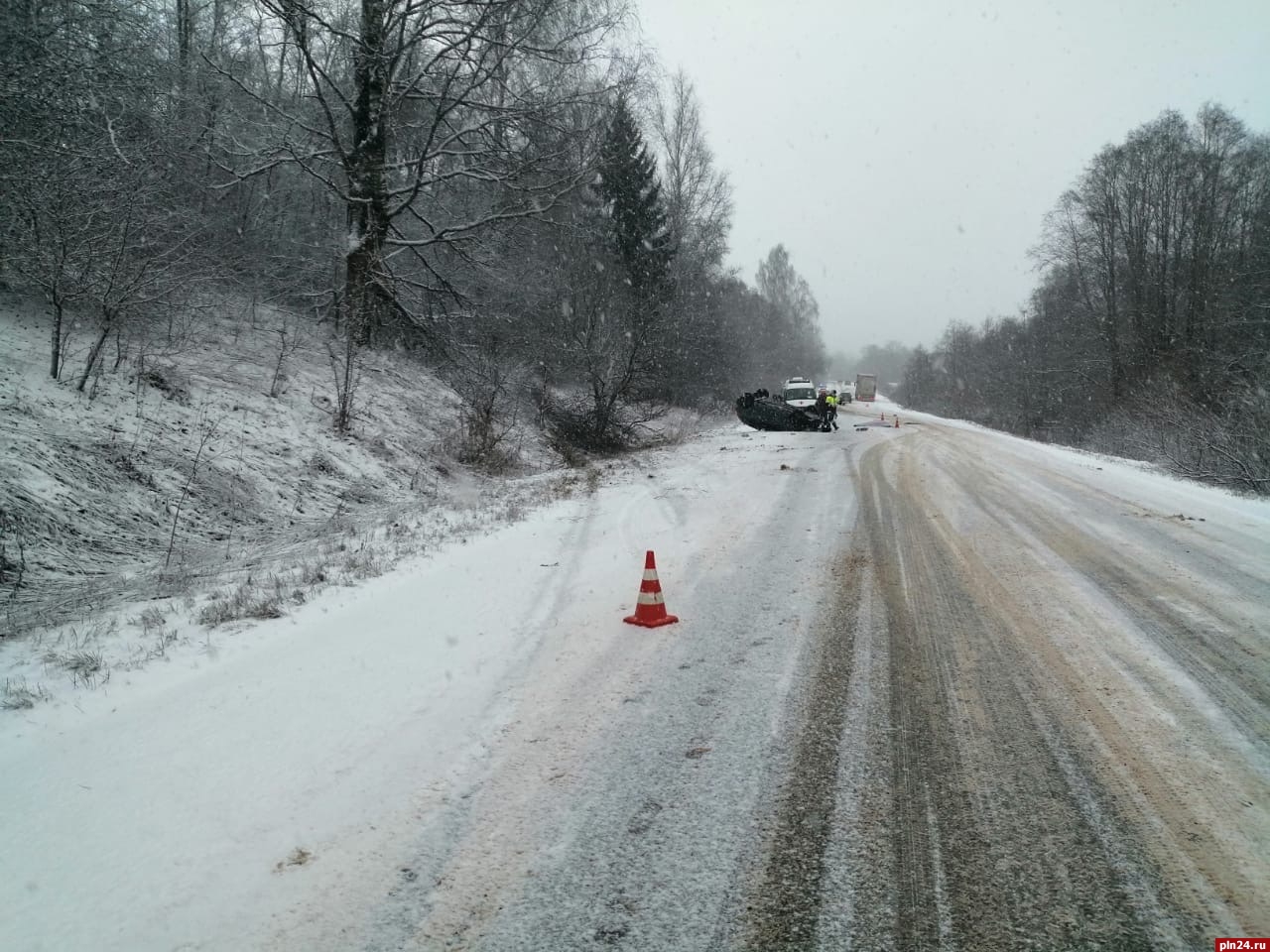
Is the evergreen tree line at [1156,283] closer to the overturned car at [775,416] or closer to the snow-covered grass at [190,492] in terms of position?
the overturned car at [775,416]

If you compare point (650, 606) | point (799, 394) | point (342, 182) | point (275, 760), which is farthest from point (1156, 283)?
point (275, 760)

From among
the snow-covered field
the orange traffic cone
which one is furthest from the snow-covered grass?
the orange traffic cone

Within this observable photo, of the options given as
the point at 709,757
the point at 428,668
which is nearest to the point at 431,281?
the point at 428,668

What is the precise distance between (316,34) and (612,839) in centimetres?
1666

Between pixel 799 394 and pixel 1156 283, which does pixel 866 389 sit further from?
pixel 799 394

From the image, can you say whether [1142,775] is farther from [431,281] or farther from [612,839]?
[431,281]

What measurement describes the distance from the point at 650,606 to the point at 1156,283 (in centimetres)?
4297

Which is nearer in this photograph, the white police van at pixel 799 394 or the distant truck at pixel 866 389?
the white police van at pixel 799 394

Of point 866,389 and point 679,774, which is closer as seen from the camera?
point 679,774

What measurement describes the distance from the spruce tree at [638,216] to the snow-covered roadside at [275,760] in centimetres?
2555

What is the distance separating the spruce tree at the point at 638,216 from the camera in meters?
30.2

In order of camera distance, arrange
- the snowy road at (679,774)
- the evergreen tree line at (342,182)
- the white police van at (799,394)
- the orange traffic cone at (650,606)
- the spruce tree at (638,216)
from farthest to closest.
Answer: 1. the white police van at (799,394)
2. the spruce tree at (638,216)
3. the evergreen tree line at (342,182)
4. the orange traffic cone at (650,606)
5. the snowy road at (679,774)

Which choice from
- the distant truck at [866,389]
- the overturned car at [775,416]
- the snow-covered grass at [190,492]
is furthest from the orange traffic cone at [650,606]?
the distant truck at [866,389]

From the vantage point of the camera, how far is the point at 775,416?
26.3 metres
